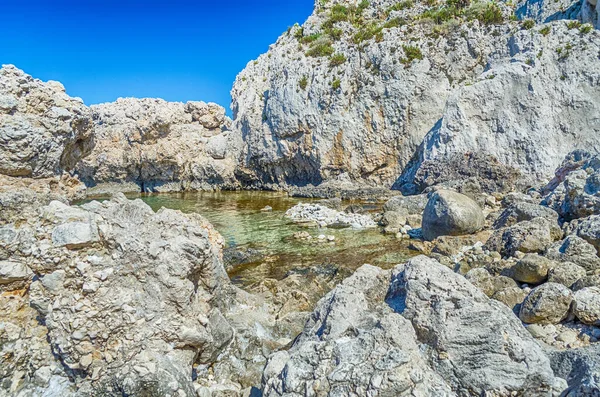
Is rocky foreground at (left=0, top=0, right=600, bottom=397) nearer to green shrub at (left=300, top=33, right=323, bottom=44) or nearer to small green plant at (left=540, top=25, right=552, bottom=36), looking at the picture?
small green plant at (left=540, top=25, right=552, bottom=36)

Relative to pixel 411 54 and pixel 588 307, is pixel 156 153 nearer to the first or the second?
pixel 411 54

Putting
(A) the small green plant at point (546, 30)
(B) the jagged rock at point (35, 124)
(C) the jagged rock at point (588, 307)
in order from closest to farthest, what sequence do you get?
(C) the jagged rock at point (588, 307), (B) the jagged rock at point (35, 124), (A) the small green plant at point (546, 30)

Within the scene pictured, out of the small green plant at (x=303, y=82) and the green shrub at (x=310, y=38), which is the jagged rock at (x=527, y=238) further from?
the green shrub at (x=310, y=38)

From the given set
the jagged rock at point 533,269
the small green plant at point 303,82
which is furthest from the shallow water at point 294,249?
the small green plant at point 303,82

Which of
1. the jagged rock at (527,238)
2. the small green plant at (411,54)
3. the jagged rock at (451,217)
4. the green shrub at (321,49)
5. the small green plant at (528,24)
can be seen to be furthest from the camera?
the green shrub at (321,49)

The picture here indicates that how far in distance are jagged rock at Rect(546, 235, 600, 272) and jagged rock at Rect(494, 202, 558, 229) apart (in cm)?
360

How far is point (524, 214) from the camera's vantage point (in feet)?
40.0

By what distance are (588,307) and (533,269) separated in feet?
7.62

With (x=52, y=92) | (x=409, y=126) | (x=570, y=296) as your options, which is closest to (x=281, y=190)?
(x=409, y=126)

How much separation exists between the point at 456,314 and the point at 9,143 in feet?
27.2

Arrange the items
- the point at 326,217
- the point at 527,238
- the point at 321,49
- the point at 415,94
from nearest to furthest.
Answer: the point at 527,238 < the point at 326,217 < the point at 415,94 < the point at 321,49

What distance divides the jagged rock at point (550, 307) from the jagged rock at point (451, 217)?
7750mm

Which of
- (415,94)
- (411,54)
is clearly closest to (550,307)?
(415,94)

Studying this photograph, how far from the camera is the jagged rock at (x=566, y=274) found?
6828mm
